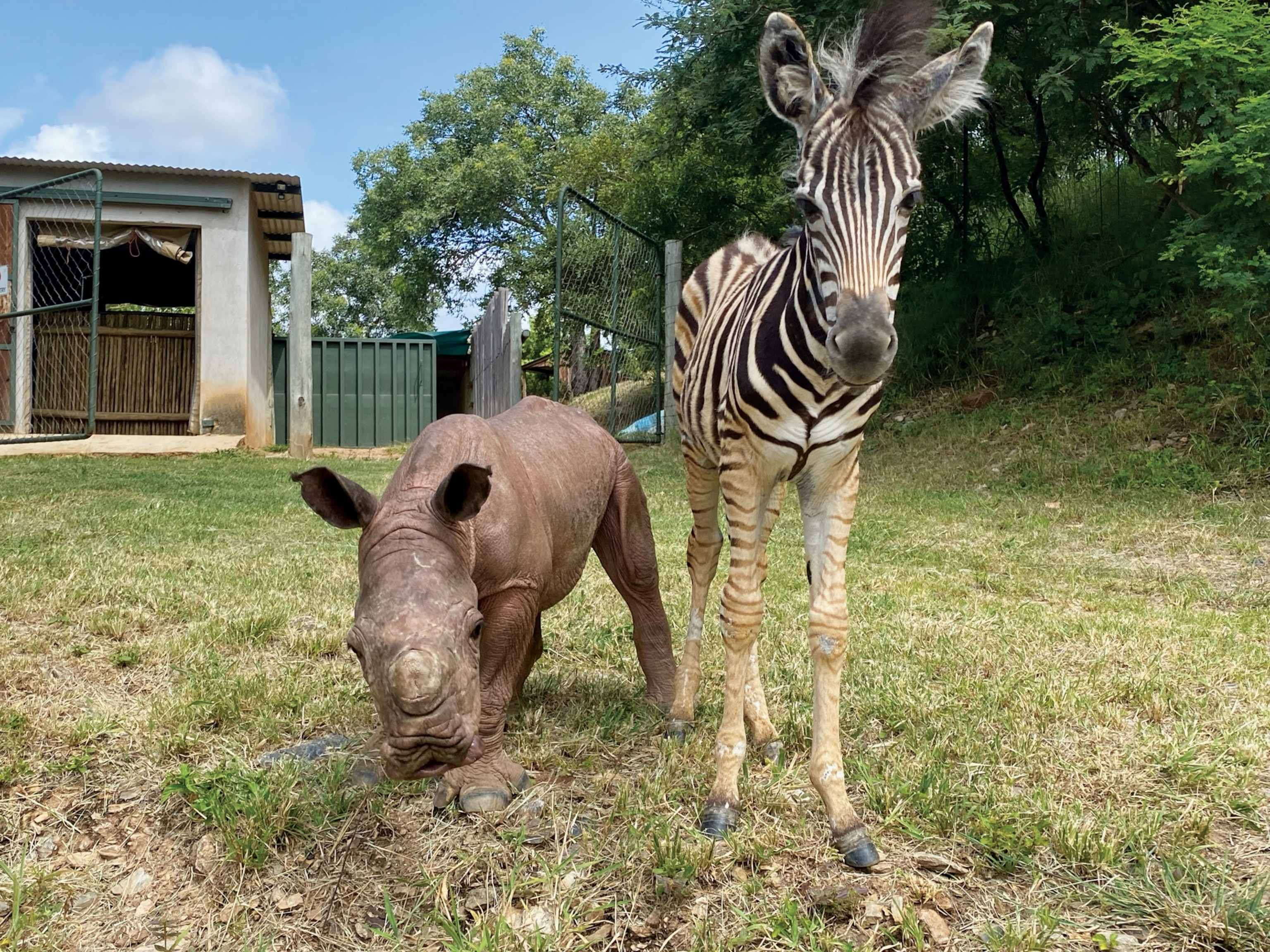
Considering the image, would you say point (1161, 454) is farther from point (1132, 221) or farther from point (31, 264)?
point (31, 264)

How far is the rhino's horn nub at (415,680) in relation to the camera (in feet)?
7.54

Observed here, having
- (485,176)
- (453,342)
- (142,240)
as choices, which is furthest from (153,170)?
(485,176)

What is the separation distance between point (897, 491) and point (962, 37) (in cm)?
512

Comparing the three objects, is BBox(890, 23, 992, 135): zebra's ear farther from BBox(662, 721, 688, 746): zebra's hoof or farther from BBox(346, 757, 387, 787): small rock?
BBox(346, 757, 387, 787): small rock

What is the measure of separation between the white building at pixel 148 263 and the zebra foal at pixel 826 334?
1268 cm

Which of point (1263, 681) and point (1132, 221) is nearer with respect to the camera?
point (1263, 681)

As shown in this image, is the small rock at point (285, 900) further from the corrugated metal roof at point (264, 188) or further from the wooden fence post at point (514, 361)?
the corrugated metal roof at point (264, 188)

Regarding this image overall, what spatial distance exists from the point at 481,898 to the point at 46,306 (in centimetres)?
1262

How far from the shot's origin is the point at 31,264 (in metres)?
14.2

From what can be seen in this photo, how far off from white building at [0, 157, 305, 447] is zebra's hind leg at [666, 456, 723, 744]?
39.5ft

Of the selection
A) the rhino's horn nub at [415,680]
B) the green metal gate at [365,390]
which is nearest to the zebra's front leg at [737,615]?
the rhino's horn nub at [415,680]

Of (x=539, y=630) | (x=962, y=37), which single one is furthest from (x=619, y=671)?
(x=962, y=37)

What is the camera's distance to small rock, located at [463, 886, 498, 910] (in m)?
2.63

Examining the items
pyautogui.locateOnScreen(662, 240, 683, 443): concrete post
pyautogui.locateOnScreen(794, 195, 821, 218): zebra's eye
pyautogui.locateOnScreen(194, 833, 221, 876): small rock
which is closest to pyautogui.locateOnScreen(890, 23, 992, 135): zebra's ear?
pyautogui.locateOnScreen(794, 195, 821, 218): zebra's eye
